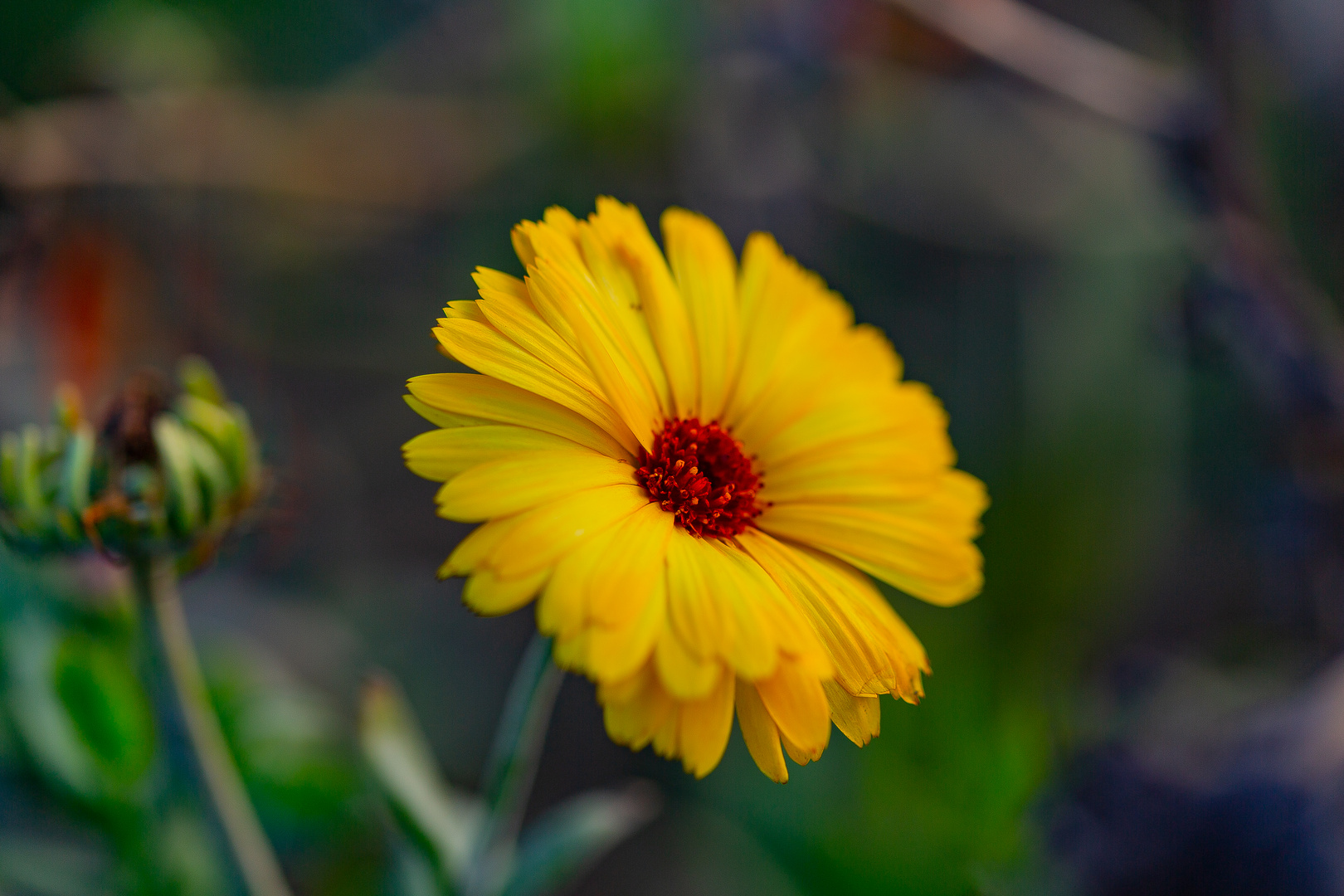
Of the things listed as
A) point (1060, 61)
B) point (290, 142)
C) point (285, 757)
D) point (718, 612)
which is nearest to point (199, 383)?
point (718, 612)

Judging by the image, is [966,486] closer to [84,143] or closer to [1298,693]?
[1298,693]

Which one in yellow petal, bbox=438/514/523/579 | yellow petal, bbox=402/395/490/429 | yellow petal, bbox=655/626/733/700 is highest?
yellow petal, bbox=402/395/490/429

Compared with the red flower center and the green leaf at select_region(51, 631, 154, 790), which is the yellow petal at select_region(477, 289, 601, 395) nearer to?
the red flower center

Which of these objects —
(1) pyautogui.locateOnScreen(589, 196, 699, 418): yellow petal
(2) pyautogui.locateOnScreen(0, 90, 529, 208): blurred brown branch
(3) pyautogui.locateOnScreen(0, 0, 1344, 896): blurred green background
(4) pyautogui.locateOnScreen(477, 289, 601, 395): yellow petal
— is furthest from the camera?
(2) pyautogui.locateOnScreen(0, 90, 529, 208): blurred brown branch

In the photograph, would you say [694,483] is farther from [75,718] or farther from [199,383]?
[75,718]

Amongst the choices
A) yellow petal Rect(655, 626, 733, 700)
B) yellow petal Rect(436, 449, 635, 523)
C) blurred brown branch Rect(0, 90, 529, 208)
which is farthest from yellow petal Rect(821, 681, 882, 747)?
blurred brown branch Rect(0, 90, 529, 208)

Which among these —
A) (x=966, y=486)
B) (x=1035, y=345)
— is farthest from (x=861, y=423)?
(x=1035, y=345)

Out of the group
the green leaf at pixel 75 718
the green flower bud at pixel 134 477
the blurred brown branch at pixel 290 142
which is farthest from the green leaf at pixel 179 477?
the blurred brown branch at pixel 290 142
